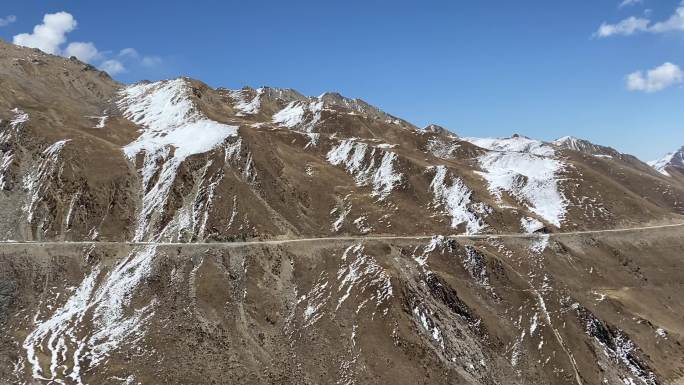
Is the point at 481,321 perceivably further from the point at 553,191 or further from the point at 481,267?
the point at 553,191

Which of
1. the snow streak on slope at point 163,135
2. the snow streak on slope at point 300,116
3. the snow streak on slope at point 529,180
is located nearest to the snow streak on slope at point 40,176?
the snow streak on slope at point 163,135

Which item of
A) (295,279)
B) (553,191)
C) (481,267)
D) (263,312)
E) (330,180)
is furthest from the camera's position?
(553,191)

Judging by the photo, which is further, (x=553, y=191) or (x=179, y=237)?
(x=553, y=191)

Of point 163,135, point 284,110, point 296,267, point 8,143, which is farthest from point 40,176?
point 284,110

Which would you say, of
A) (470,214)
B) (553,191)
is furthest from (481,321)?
(553,191)

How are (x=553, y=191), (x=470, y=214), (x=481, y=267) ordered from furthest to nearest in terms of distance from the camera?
(x=553, y=191), (x=470, y=214), (x=481, y=267)

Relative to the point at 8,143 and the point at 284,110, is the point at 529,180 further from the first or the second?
the point at 8,143

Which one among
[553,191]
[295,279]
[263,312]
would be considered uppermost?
[553,191]
